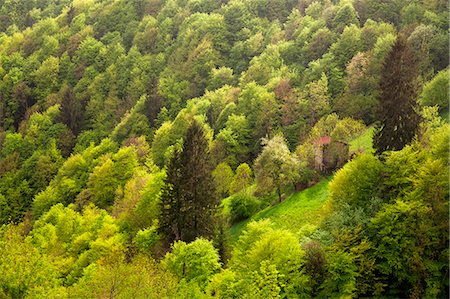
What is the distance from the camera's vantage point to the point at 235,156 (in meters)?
107

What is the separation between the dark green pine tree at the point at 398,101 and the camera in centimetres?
5669

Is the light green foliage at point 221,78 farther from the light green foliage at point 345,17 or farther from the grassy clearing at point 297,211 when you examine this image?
the grassy clearing at point 297,211

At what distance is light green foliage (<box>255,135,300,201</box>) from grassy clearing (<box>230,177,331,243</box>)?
9.52ft

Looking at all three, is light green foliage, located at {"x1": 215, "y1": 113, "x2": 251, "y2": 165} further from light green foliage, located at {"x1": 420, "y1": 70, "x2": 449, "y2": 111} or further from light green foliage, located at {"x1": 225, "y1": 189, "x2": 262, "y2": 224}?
light green foliage, located at {"x1": 420, "y1": 70, "x2": 449, "y2": 111}

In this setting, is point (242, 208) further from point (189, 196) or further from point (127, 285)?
point (127, 285)

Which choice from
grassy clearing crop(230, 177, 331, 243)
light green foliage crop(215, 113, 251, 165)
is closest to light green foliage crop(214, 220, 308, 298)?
grassy clearing crop(230, 177, 331, 243)

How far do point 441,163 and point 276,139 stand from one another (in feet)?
114

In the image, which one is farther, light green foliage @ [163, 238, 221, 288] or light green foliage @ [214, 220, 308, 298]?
light green foliage @ [163, 238, 221, 288]

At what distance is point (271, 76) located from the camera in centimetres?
12888

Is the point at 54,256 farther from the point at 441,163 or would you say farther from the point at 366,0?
the point at 366,0

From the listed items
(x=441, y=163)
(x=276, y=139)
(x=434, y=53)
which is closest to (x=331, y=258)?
(x=441, y=163)

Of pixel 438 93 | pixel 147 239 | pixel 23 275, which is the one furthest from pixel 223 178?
pixel 23 275

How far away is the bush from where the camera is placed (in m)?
73.6

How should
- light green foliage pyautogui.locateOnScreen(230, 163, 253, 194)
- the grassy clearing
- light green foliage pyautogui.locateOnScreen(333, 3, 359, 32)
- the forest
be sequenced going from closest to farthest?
1. the forest
2. the grassy clearing
3. light green foliage pyautogui.locateOnScreen(230, 163, 253, 194)
4. light green foliage pyautogui.locateOnScreen(333, 3, 359, 32)
